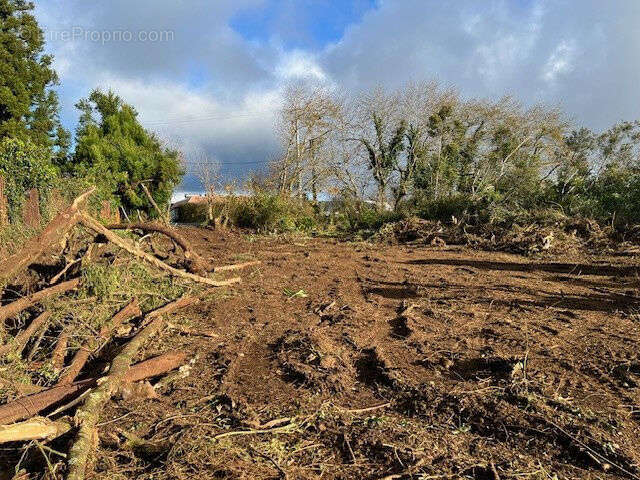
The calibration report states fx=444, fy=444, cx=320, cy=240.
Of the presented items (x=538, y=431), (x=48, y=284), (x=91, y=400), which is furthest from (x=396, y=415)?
(x=48, y=284)

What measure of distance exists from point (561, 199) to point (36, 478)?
45.2 feet

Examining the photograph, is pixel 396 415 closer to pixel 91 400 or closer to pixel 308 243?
pixel 91 400

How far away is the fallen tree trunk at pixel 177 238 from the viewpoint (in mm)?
5324

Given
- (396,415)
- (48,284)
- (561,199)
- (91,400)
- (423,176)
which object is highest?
(423,176)

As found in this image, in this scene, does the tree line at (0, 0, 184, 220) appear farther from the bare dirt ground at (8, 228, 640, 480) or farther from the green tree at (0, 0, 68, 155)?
the bare dirt ground at (8, 228, 640, 480)

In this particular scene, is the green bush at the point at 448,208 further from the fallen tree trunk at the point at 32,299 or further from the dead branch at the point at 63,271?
the fallen tree trunk at the point at 32,299

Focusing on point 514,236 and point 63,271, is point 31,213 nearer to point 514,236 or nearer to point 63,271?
point 63,271

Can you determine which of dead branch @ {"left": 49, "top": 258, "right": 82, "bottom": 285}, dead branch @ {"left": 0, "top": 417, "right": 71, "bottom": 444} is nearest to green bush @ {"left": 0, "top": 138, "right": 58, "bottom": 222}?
dead branch @ {"left": 49, "top": 258, "right": 82, "bottom": 285}

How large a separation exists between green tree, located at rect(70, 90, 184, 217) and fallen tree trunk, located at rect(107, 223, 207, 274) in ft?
45.8

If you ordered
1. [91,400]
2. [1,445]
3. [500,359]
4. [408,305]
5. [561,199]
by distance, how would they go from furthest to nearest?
[561,199]
[408,305]
[500,359]
[91,400]
[1,445]

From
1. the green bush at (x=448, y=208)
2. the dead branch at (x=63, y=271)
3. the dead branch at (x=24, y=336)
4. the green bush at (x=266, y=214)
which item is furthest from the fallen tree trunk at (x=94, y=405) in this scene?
the green bush at (x=266, y=214)

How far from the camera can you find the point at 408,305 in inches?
204

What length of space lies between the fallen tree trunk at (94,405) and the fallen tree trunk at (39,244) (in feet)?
3.83

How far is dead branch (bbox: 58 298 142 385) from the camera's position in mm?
3267
